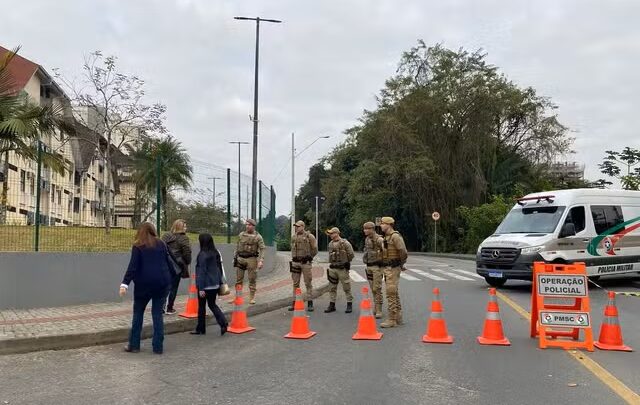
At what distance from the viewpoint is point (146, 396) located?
584 centimetres

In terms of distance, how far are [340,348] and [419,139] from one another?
1537 inches

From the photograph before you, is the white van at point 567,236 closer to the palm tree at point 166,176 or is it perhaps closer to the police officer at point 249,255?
the police officer at point 249,255

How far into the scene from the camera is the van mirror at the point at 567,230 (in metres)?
15.0

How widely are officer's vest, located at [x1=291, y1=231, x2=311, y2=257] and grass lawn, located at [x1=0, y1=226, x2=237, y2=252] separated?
147 inches

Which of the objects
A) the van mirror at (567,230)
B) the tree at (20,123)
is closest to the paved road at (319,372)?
the tree at (20,123)

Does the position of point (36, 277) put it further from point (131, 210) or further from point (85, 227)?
point (131, 210)

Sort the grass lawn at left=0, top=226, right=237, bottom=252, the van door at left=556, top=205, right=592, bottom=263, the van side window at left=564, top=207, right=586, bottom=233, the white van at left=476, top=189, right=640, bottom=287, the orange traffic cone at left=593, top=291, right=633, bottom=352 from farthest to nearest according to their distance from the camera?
1. the van side window at left=564, top=207, right=586, bottom=233
2. the van door at left=556, top=205, right=592, bottom=263
3. the white van at left=476, top=189, right=640, bottom=287
4. the grass lawn at left=0, top=226, right=237, bottom=252
5. the orange traffic cone at left=593, top=291, right=633, bottom=352

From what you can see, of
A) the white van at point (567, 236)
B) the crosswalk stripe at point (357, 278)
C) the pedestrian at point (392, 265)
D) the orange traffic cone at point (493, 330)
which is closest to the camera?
the orange traffic cone at point (493, 330)

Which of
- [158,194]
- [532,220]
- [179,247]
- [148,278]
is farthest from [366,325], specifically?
[532,220]

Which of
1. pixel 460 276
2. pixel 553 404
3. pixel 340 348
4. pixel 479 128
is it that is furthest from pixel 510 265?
pixel 479 128

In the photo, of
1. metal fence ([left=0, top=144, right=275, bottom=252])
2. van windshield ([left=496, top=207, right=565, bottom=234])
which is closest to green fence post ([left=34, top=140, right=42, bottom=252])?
metal fence ([left=0, top=144, right=275, bottom=252])

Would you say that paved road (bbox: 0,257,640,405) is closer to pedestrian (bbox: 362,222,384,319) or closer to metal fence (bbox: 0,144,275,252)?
pedestrian (bbox: 362,222,384,319)

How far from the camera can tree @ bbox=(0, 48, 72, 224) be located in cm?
1197

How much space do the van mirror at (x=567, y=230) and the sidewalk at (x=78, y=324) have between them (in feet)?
23.4
